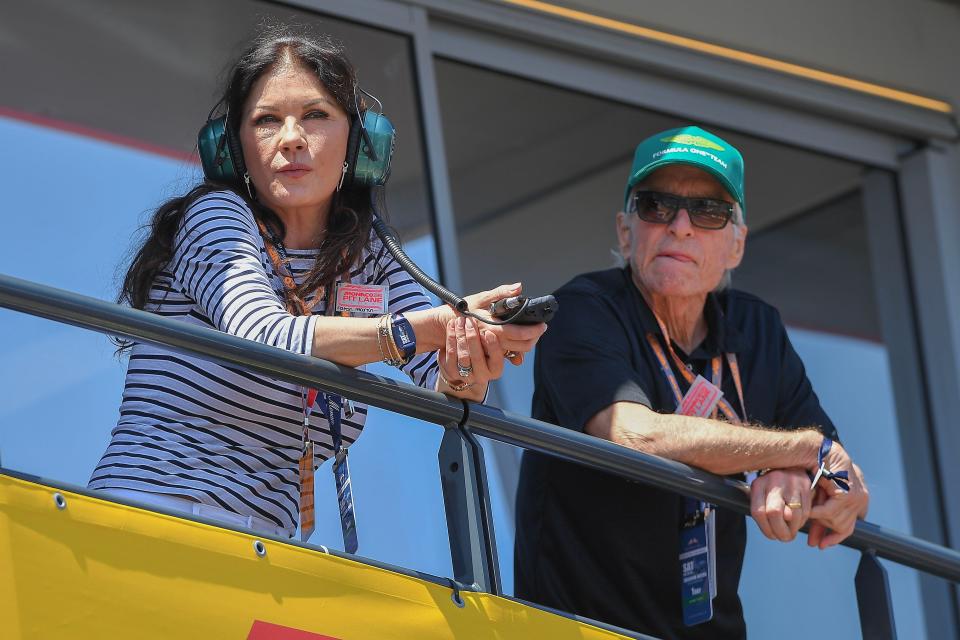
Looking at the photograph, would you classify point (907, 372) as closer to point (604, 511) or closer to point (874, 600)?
point (874, 600)

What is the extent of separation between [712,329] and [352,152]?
1.03 meters

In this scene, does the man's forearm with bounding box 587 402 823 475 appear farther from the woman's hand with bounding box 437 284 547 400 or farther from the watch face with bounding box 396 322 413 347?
the watch face with bounding box 396 322 413 347

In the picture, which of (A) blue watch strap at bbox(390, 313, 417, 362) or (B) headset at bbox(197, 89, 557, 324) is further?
(B) headset at bbox(197, 89, 557, 324)

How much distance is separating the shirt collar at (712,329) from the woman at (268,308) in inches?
26.8

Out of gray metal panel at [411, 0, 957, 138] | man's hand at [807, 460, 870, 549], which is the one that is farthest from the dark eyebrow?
gray metal panel at [411, 0, 957, 138]

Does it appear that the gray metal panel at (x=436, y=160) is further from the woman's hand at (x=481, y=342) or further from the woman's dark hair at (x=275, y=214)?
the woman's hand at (x=481, y=342)

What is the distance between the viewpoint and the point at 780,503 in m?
3.16

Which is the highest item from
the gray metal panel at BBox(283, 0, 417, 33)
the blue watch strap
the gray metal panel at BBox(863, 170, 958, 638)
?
the gray metal panel at BBox(283, 0, 417, 33)

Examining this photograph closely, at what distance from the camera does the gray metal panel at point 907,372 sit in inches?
232

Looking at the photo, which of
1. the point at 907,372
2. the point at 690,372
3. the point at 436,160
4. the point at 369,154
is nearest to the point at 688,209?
the point at 690,372

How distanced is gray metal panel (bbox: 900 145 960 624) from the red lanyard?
2655mm

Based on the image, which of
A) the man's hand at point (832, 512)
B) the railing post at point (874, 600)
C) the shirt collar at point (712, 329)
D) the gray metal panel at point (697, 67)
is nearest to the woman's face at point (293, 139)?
the shirt collar at point (712, 329)

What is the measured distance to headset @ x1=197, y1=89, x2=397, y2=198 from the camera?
3.02 m

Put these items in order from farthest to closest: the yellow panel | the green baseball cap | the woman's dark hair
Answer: the green baseball cap → the woman's dark hair → the yellow panel
